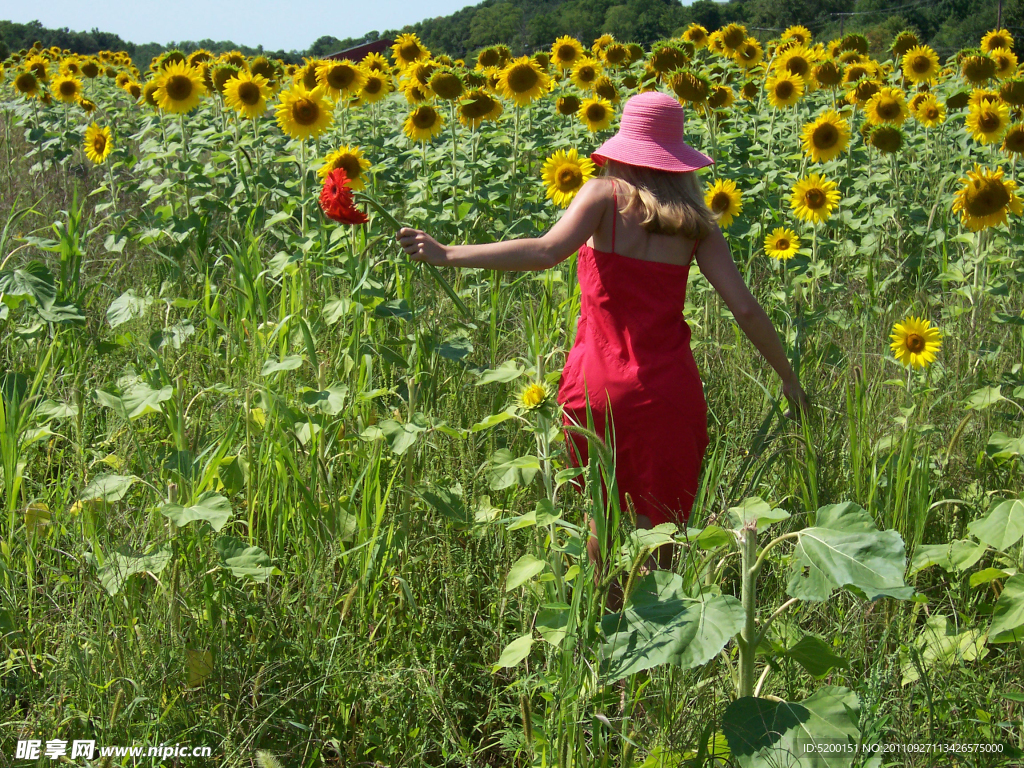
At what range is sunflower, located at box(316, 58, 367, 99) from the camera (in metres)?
5.12

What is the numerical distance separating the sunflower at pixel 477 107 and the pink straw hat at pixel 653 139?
9.21ft

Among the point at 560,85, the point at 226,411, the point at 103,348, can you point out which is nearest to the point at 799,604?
the point at 226,411

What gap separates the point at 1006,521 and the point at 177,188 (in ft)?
16.0

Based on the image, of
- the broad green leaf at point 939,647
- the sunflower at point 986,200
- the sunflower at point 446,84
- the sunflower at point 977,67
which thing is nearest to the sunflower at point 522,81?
the sunflower at point 446,84

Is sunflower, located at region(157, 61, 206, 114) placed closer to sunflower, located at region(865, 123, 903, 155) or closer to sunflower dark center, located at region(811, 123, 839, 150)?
sunflower dark center, located at region(811, 123, 839, 150)

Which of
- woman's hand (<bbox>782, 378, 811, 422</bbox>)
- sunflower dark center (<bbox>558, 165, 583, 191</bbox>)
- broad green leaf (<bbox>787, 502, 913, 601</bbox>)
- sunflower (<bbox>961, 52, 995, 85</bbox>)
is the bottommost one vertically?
woman's hand (<bbox>782, 378, 811, 422</bbox>)

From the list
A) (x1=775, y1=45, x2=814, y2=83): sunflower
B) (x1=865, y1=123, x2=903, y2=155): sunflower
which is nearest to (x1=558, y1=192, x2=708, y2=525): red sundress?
(x1=865, y1=123, x2=903, y2=155): sunflower

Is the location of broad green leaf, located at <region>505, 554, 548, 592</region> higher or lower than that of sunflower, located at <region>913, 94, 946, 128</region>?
lower

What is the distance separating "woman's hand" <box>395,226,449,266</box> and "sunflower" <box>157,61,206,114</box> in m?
3.19

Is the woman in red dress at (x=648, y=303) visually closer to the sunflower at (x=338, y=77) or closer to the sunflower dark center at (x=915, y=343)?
the sunflower dark center at (x=915, y=343)

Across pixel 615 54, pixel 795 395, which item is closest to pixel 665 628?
pixel 795 395

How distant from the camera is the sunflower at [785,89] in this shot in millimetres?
5988

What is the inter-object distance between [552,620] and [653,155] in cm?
143

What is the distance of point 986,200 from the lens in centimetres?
383
